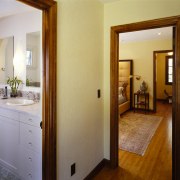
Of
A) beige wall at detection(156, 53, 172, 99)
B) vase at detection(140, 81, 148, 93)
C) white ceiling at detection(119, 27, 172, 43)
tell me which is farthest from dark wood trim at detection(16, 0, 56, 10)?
beige wall at detection(156, 53, 172, 99)

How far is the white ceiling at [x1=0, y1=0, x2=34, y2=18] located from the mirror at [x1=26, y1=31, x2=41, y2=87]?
0.40 metres

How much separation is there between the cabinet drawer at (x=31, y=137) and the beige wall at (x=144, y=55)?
15.8ft

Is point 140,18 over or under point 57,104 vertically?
over

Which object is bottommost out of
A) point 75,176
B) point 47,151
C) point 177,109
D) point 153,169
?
point 153,169

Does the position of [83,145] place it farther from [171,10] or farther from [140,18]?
[171,10]

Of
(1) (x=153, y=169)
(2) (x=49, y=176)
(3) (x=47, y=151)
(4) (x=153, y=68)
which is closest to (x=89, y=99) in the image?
(3) (x=47, y=151)

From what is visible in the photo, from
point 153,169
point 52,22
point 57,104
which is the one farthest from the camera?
point 153,169

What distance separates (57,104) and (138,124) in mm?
3338

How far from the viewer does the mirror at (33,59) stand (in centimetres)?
277

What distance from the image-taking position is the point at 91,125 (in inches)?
85.5

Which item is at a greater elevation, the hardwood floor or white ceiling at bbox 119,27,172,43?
white ceiling at bbox 119,27,172,43

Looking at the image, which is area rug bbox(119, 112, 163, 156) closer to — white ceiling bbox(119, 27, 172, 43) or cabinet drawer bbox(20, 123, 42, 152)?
cabinet drawer bbox(20, 123, 42, 152)

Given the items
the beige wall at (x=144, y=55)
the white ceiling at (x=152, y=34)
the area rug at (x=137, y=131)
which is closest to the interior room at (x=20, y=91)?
the area rug at (x=137, y=131)

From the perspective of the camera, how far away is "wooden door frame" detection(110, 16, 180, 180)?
1871mm
